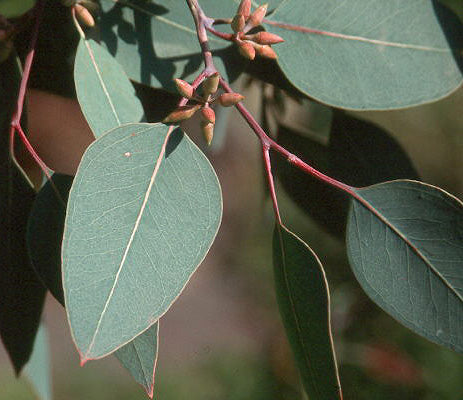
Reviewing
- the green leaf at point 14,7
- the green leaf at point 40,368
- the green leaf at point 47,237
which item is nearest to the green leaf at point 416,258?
the green leaf at point 47,237

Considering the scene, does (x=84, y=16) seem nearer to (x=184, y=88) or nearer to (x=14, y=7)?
(x=184, y=88)

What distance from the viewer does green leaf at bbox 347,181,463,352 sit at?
774 millimetres

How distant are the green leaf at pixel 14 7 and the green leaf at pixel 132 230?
1.95 feet

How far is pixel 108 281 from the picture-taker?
69cm

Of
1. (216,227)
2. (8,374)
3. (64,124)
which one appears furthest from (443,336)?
(64,124)

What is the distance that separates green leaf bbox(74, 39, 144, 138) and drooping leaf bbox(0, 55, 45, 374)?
17cm

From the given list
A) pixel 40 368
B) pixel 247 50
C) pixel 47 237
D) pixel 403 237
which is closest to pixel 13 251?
pixel 47 237

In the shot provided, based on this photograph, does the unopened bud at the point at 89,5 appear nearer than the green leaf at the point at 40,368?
Yes

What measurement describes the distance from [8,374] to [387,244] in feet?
12.0

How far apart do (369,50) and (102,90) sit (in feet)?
1.23

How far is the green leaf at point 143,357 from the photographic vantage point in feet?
2.72

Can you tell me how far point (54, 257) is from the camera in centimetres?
85

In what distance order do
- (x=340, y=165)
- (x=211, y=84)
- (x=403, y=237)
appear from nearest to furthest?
(x=211, y=84) < (x=403, y=237) < (x=340, y=165)

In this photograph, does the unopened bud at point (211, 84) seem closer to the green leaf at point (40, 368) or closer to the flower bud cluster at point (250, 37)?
the flower bud cluster at point (250, 37)
